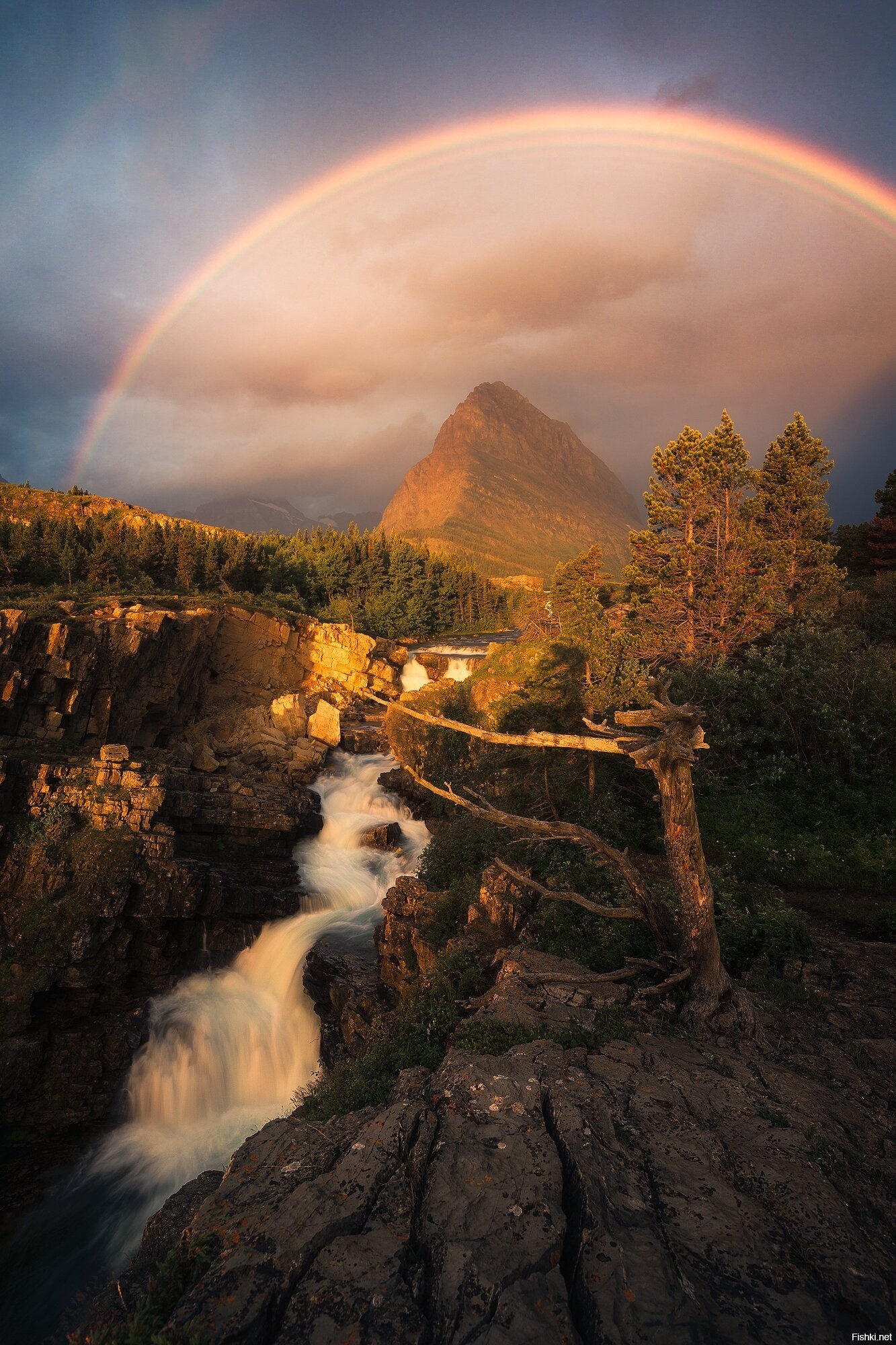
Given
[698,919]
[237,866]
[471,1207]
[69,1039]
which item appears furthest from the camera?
[237,866]

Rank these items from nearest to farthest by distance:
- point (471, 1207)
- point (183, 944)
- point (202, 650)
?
point (471, 1207) → point (183, 944) → point (202, 650)

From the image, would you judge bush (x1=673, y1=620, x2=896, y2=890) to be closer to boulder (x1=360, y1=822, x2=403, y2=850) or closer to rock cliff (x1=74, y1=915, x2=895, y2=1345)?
rock cliff (x1=74, y1=915, x2=895, y2=1345)

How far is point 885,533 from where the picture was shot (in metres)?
37.8

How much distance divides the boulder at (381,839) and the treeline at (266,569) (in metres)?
33.6

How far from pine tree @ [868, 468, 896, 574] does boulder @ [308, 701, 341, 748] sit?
125 feet

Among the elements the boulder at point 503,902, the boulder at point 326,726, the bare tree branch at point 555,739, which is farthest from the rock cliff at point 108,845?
the bare tree branch at point 555,739

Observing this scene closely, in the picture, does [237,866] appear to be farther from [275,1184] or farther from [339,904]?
[275,1184]

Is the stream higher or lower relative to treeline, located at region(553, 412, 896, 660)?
lower

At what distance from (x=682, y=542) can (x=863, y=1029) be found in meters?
23.2

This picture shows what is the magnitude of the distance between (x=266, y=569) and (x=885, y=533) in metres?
60.2

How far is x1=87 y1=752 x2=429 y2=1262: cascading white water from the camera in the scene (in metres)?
15.0

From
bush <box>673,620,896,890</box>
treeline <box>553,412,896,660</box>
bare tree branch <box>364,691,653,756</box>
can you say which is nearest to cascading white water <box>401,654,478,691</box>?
treeline <box>553,412,896,660</box>

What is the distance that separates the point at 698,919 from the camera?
25.7ft

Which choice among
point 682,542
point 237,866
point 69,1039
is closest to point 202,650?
point 237,866
